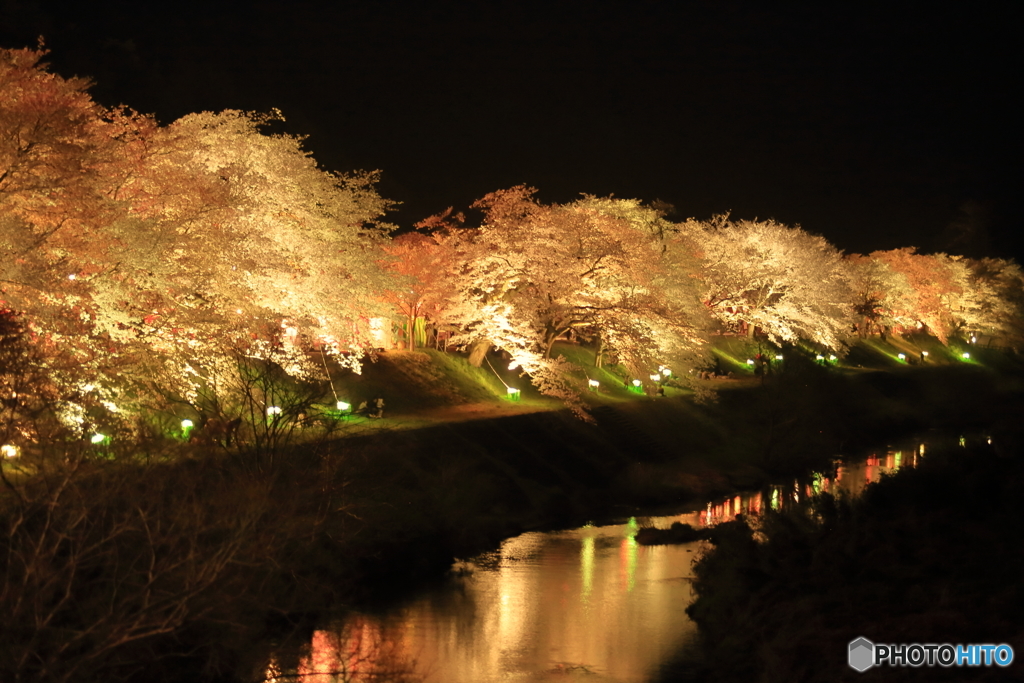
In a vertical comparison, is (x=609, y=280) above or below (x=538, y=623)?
above

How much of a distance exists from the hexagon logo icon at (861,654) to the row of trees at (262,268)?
431 inches

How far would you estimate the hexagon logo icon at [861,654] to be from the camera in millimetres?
10902

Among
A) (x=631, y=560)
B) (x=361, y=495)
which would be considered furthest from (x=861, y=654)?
(x=361, y=495)

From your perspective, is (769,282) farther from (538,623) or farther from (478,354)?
(538,623)

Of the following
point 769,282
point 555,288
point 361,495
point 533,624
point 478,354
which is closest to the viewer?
point 533,624

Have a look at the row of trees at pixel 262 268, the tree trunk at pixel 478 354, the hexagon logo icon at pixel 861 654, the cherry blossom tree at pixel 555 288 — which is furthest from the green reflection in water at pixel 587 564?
the tree trunk at pixel 478 354

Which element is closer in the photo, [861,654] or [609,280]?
[861,654]

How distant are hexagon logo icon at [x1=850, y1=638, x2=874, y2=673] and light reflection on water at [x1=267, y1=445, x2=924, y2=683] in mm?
3515

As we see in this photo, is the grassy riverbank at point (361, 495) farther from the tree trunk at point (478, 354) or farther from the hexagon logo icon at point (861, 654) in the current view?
the hexagon logo icon at point (861, 654)

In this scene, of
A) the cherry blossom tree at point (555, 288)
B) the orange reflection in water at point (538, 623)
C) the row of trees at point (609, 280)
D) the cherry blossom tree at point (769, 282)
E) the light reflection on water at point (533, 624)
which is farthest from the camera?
the cherry blossom tree at point (769, 282)

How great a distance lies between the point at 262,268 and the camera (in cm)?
2262

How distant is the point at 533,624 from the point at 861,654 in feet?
20.9

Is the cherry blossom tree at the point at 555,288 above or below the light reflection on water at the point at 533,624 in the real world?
above

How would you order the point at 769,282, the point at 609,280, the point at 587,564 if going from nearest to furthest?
the point at 587,564, the point at 609,280, the point at 769,282
